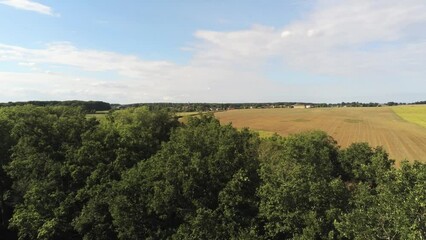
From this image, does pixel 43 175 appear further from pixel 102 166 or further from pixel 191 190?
pixel 191 190

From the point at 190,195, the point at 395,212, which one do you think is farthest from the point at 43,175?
the point at 395,212

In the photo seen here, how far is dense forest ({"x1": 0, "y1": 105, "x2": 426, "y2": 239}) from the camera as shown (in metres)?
24.0

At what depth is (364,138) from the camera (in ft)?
275

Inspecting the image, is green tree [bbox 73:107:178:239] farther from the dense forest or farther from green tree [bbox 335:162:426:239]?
green tree [bbox 335:162:426:239]

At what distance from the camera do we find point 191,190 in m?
31.4

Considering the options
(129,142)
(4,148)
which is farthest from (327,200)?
(4,148)

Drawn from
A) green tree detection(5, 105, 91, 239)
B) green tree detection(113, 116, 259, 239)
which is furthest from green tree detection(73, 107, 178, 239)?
green tree detection(113, 116, 259, 239)

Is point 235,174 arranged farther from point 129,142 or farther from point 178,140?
point 129,142

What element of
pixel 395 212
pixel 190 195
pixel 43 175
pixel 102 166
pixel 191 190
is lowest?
pixel 190 195

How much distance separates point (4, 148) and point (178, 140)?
24786 mm

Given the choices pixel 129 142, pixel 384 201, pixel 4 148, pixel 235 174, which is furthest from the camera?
pixel 4 148

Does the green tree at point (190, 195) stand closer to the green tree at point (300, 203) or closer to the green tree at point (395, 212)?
the green tree at point (300, 203)

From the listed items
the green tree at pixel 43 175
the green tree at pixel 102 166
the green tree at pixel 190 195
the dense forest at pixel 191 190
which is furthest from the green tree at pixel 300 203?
the green tree at pixel 43 175

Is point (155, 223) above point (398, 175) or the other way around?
the other way around
